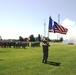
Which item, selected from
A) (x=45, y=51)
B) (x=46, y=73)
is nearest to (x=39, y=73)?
(x=46, y=73)

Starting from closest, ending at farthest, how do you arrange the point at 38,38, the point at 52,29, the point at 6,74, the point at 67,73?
the point at 6,74
the point at 67,73
the point at 52,29
the point at 38,38

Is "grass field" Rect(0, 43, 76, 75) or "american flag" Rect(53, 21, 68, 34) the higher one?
"american flag" Rect(53, 21, 68, 34)

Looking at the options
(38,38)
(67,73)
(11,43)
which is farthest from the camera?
(38,38)

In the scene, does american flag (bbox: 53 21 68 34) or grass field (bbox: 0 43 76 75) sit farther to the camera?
american flag (bbox: 53 21 68 34)

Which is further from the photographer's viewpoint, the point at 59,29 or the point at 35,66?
the point at 59,29

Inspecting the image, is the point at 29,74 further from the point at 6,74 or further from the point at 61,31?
the point at 61,31

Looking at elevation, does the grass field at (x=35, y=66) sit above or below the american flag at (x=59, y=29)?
below

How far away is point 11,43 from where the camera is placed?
59844 mm

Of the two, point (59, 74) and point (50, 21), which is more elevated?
point (50, 21)

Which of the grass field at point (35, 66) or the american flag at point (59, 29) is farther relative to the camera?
the american flag at point (59, 29)

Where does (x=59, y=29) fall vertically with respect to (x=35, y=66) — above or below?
above

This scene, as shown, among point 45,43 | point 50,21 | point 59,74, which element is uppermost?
point 50,21

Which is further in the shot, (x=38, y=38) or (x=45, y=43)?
(x=38, y=38)

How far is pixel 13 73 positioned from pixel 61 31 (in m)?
16.7
